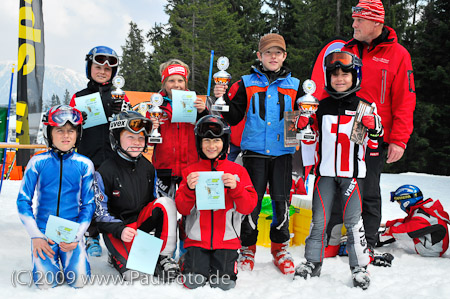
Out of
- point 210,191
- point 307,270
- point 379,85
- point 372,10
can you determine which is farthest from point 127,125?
point 372,10

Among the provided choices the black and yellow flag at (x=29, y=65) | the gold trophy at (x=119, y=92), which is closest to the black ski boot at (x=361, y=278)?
the gold trophy at (x=119, y=92)

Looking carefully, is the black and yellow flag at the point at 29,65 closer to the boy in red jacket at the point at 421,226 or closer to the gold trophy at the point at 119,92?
the gold trophy at the point at 119,92

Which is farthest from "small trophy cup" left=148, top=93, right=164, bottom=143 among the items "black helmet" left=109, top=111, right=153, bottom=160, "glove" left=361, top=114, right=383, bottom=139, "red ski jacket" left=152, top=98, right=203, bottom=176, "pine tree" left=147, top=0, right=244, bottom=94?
"pine tree" left=147, top=0, right=244, bottom=94

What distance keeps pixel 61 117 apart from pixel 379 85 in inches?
126

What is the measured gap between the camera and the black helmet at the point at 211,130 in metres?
3.34

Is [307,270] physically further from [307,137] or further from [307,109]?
[307,109]

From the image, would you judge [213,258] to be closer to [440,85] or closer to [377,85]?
[377,85]

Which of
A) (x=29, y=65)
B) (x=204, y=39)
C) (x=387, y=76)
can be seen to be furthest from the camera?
A: (x=204, y=39)

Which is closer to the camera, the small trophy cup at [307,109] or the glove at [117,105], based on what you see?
the small trophy cup at [307,109]

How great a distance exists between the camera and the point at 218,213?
11.2 feet

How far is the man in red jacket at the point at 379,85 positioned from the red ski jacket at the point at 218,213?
4.86ft

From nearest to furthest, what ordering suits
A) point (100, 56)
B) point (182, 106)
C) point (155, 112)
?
point (155, 112)
point (182, 106)
point (100, 56)

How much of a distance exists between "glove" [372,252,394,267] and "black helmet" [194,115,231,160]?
211 cm

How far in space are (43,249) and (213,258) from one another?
1419mm
